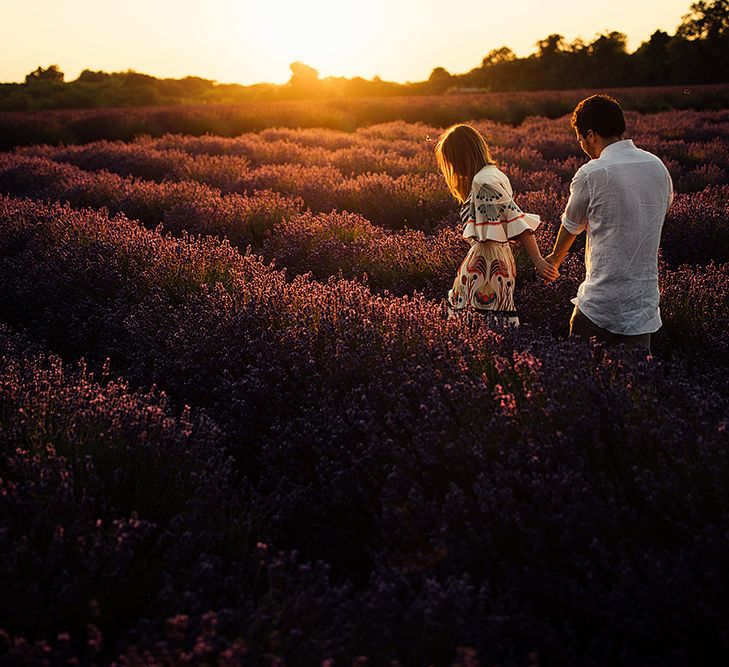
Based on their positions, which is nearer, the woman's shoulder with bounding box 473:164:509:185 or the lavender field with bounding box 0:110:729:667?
the lavender field with bounding box 0:110:729:667

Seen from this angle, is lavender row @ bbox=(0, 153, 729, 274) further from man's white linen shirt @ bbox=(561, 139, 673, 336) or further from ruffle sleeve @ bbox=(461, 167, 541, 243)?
man's white linen shirt @ bbox=(561, 139, 673, 336)

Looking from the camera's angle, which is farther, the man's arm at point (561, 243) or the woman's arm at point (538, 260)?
the woman's arm at point (538, 260)

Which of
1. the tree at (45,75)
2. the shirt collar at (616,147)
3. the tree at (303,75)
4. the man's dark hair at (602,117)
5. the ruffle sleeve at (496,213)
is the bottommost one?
the ruffle sleeve at (496,213)

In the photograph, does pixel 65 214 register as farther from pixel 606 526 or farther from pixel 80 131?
pixel 80 131

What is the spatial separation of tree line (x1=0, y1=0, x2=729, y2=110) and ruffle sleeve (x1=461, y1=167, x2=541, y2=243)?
2635cm

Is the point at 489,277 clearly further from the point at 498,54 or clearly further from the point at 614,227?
the point at 498,54

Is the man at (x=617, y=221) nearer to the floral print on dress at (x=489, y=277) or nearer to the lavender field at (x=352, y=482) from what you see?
the lavender field at (x=352, y=482)

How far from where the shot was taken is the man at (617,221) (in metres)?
2.73

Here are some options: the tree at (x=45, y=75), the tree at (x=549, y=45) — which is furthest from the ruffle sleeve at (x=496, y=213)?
the tree at (x=549, y=45)

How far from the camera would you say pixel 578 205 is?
2.86 meters

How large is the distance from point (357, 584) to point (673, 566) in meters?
0.94

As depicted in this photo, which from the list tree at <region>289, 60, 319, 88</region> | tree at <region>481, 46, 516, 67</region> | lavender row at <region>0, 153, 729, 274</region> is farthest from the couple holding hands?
tree at <region>481, 46, 516, 67</region>

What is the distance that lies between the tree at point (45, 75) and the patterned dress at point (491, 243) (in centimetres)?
3545

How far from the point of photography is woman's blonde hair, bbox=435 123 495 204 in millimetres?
3365
